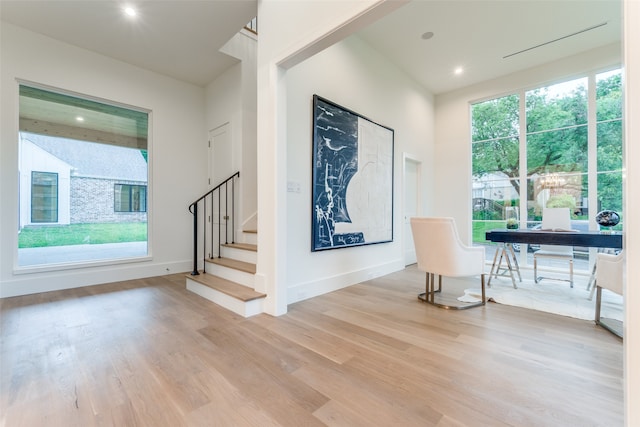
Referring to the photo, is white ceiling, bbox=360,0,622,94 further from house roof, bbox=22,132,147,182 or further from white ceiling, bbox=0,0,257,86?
house roof, bbox=22,132,147,182

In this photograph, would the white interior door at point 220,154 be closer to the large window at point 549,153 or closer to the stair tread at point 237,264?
the stair tread at point 237,264

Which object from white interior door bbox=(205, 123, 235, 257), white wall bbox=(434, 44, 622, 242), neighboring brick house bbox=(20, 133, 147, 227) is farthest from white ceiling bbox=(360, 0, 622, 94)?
neighboring brick house bbox=(20, 133, 147, 227)

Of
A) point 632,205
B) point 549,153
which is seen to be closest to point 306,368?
point 632,205

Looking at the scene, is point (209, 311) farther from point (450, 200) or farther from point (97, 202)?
point (450, 200)

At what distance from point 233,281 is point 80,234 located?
2.47m

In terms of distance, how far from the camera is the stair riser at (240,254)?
3.50 metres

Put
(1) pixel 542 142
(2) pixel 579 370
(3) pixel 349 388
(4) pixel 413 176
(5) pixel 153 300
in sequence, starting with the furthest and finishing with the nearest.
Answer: (4) pixel 413 176
(1) pixel 542 142
(5) pixel 153 300
(2) pixel 579 370
(3) pixel 349 388

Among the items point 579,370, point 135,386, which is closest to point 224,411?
point 135,386

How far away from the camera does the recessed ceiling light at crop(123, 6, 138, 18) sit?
3017 mm

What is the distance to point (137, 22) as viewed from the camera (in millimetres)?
3240

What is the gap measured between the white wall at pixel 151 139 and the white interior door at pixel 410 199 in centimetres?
383

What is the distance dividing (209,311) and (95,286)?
218cm

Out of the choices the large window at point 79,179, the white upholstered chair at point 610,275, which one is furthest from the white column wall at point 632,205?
the large window at point 79,179

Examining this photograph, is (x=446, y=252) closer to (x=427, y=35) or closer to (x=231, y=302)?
(x=231, y=302)
